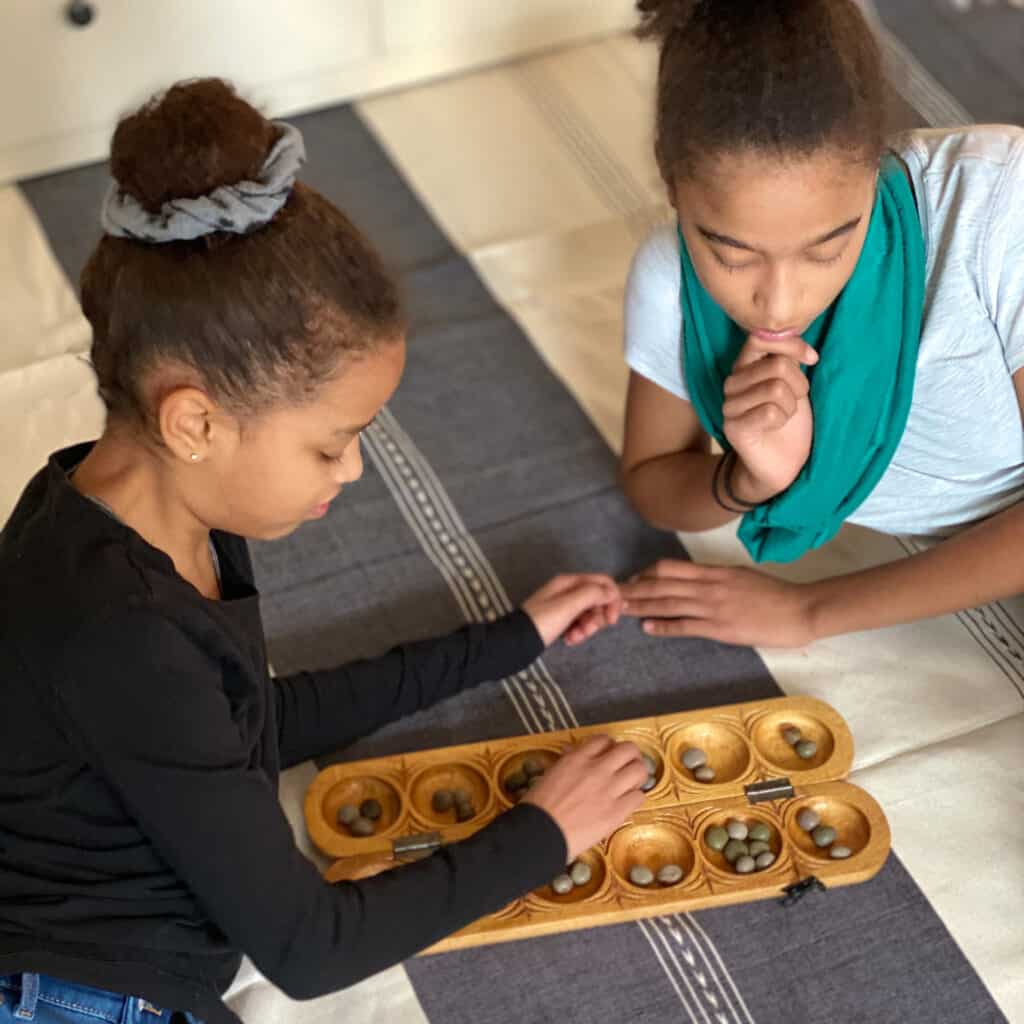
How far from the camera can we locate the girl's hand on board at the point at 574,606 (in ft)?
3.69

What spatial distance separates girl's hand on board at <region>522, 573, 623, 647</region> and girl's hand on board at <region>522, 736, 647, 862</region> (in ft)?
0.48

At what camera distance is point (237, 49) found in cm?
168

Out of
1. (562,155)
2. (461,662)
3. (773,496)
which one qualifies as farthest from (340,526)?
(562,155)

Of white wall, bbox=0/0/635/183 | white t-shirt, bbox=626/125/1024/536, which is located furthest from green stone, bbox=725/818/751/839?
white wall, bbox=0/0/635/183

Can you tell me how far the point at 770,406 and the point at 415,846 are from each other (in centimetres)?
42

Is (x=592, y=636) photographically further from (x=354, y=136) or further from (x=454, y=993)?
(x=354, y=136)

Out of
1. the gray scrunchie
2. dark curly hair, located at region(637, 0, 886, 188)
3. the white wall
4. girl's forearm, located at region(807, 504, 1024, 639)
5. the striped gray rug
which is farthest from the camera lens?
the white wall

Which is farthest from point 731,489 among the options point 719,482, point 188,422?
point 188,422

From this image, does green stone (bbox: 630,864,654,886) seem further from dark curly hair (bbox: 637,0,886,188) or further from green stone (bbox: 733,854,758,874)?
dark curly hair (bbox: 637,0,886,188)

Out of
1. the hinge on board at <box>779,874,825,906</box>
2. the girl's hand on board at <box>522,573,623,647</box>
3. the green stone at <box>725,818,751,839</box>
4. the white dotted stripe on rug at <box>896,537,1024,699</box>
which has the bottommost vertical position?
the white dotted stripe on rug at <box>896,537,1024,699</box>

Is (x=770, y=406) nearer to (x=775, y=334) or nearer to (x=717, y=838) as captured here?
(x=775, y=334)

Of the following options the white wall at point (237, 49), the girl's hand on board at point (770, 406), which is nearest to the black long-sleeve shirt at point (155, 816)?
the girl's hand on board at point (770, 406)

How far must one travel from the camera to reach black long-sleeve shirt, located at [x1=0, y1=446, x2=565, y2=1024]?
767 millimetres

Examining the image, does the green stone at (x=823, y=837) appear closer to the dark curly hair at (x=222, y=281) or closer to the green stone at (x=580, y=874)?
the green stone at (x=580, y=874)
